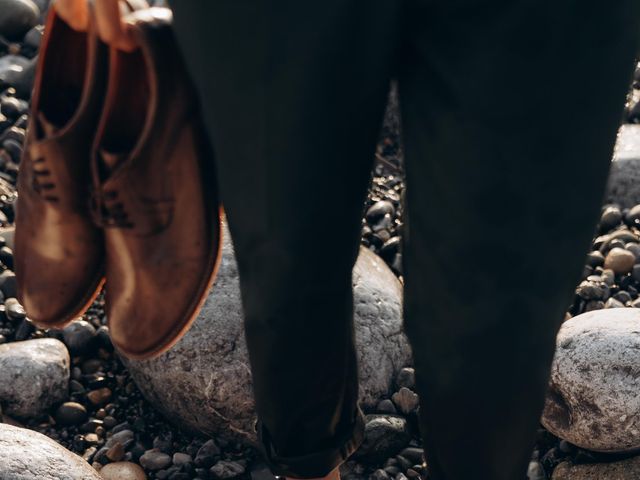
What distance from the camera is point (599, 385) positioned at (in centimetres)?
277

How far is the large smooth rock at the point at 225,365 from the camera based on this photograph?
2.92m

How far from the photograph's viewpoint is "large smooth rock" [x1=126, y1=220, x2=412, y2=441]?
2924 millimetres

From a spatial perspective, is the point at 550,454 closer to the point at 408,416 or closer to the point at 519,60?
the point at 408,416

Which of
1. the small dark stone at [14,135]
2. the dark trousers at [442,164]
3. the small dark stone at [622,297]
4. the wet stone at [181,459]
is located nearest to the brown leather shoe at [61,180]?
the dark trousers at [442,164]

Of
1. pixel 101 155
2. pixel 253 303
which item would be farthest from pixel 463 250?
pixel 101 155

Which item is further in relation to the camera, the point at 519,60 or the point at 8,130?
the point at 8,130

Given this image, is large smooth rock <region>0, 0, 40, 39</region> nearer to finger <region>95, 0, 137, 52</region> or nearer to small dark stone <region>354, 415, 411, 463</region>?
small dark stone <region>354, 415, 411, 463</region>

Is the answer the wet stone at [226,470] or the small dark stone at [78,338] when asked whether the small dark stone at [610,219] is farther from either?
the small dark stone at [78,338]

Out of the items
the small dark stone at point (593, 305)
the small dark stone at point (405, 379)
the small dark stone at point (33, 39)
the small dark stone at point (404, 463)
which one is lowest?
the small dark stone at point (404, 463)

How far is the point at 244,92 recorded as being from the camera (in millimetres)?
1420

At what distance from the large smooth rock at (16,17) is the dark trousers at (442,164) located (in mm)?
3462

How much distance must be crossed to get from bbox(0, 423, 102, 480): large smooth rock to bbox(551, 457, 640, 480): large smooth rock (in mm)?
1222

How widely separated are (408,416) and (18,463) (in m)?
1.14

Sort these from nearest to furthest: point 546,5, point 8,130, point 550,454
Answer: point 546,5
point 550,454
point 8,130
